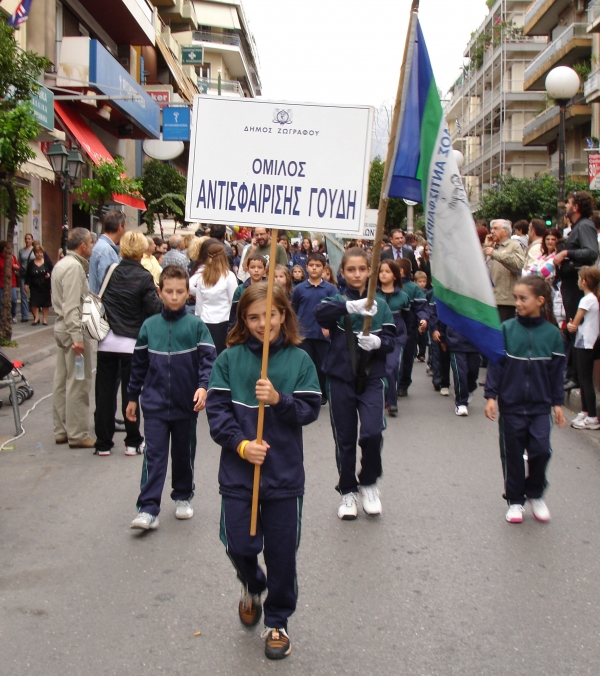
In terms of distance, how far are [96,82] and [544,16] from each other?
1146 inches

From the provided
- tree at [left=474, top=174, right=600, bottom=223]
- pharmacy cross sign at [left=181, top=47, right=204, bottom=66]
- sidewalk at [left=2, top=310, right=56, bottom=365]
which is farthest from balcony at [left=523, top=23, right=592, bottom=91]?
sidewalk at [left=2, top=310, right=56, bottom=365]

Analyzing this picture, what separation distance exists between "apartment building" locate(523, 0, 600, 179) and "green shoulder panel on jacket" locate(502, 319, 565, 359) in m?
31.0

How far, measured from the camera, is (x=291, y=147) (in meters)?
3.91

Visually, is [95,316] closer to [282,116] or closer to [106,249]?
[106,249]

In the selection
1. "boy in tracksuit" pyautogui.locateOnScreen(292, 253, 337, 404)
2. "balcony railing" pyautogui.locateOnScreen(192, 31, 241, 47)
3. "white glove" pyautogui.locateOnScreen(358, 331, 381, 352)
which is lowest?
"boy in tracksuit" pyautogui.locateOnScreen(292, 253, 337, 404)

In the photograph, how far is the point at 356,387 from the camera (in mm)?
5691

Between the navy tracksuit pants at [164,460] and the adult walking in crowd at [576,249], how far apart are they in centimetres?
560

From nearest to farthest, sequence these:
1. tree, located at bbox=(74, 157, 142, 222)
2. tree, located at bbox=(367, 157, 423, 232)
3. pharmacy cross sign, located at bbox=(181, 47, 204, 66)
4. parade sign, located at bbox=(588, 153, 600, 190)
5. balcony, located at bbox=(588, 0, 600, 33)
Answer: parade sign, located at bbox=(588, 153, 600, 190) → tree, located at bbox=(74, 157, 142, 222) → balcony, located at bbox=(588, 0, 600, 33) → tree, located at bbox=(367, 157, 423, 232) → pharmacy cross sign, located at bbox=(181, 47, 204, 66)

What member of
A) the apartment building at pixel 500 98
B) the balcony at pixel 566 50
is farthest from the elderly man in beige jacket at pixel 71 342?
the apartment building at pixel 500 98

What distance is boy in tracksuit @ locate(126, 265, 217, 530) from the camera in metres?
5.52

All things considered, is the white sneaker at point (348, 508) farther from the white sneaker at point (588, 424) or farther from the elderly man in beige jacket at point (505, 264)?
the elderly man in beige jacket at point (505, 264)

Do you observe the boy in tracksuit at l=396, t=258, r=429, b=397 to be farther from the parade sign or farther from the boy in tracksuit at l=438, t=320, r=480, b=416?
the parade sign

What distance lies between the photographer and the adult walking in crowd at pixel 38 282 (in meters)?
18.3

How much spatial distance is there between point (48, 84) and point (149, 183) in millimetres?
12508
